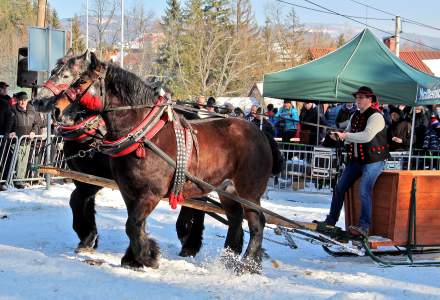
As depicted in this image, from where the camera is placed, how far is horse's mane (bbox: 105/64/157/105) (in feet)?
19.4

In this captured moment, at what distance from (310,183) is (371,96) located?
6.65 m

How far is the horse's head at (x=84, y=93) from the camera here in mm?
5750

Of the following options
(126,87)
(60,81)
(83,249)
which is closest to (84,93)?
(60,81)

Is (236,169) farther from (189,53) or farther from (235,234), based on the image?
(189,53)

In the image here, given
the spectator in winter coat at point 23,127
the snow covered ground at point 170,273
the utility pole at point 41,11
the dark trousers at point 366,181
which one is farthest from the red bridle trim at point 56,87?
the utility pole at point 41,11

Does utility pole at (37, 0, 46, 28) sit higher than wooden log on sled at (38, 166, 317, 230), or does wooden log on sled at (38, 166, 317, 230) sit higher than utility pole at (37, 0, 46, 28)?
utility pole at (37, 0, 46, 28)

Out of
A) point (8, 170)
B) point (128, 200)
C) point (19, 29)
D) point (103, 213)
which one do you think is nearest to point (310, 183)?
point (103, 213)

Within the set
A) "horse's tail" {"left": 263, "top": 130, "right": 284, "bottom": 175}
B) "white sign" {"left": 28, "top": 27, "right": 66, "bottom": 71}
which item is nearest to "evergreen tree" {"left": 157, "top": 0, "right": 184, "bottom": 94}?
"white sign" {"left": 28, "top": 27, "right": 66, "bottom": 71}

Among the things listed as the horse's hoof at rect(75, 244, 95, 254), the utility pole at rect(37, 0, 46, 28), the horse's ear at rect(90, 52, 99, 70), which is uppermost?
the utility pole at rect(37, 0, 46, 28)

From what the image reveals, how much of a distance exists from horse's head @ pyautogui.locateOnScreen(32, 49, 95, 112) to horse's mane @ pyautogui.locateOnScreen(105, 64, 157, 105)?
273mm

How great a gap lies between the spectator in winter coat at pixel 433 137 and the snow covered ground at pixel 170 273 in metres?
5.69

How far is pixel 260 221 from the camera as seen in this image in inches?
269

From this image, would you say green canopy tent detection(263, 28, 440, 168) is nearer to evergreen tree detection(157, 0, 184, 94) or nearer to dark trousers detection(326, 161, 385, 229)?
dark trousers detection(326, 161, 385, 229)

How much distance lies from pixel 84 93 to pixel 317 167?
8.21 meters
